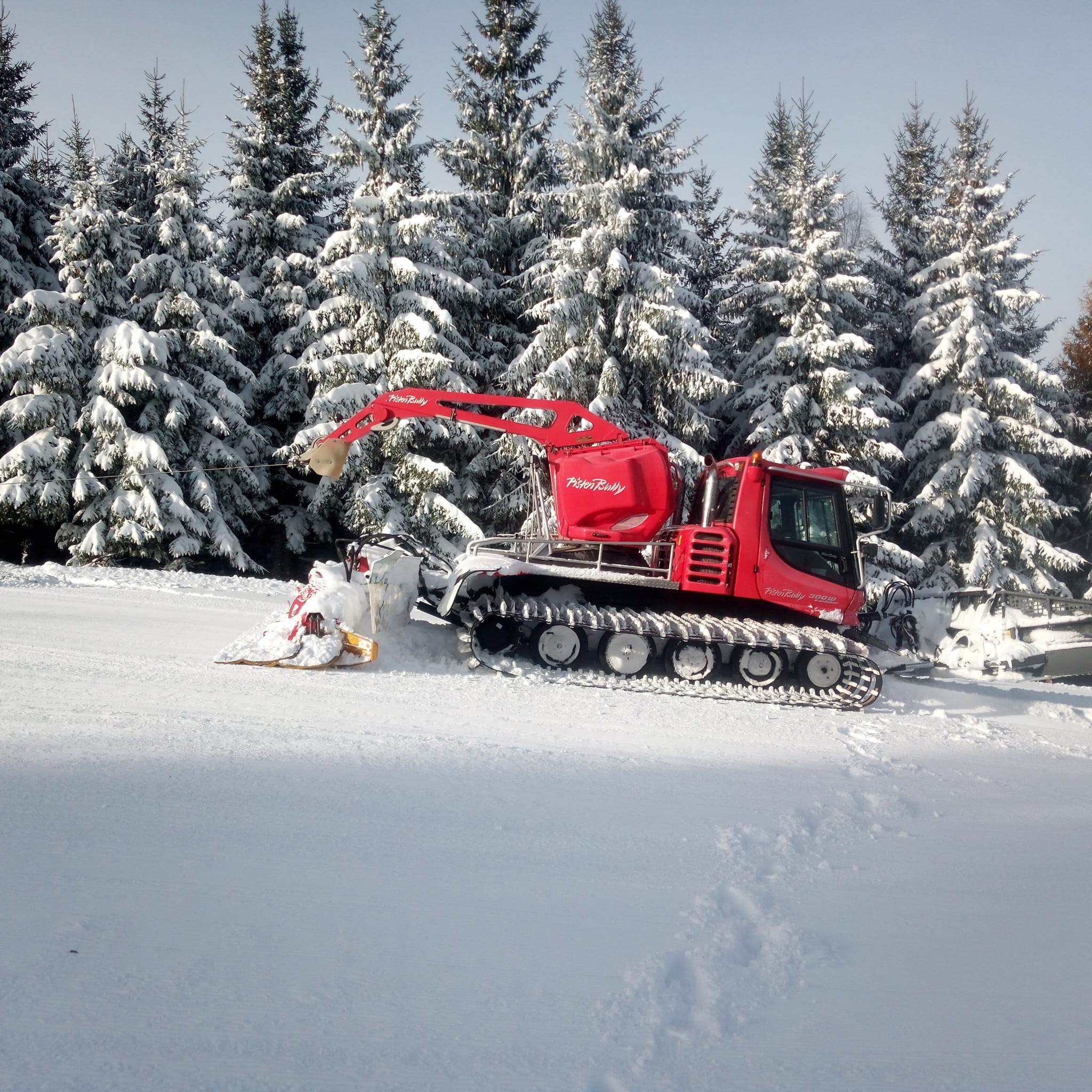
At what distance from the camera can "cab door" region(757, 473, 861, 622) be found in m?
Result: 8.61

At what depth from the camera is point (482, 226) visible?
66.3 feet

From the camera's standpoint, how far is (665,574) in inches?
343

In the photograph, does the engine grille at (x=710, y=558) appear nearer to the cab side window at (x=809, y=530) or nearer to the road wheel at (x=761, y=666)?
the cab side window at (x=809, y=530)

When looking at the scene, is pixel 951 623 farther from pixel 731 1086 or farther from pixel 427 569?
pixel 731 1086

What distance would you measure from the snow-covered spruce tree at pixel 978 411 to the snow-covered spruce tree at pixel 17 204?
20.6m

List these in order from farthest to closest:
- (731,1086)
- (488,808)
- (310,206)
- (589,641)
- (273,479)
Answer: (310,206), (273,479), (589,641), (488,808), (731,1086)

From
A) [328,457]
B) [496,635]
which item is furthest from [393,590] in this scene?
[328,457]

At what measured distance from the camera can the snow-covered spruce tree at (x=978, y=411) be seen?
1936 cm

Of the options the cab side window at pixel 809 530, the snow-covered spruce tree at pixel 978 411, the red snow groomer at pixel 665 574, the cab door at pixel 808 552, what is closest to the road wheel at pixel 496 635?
the red snow groomer at pixel 665 574

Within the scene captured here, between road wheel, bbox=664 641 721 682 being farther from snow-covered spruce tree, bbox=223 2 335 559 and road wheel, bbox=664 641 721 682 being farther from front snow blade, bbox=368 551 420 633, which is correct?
snow-covered spruce tree, bbox=223 2 335 559

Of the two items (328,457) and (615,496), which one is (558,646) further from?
(328,457)

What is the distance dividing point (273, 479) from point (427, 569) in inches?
448

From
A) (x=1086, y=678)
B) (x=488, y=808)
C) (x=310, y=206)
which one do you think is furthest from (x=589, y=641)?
(x=310, y=206)

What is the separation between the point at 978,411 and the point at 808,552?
13.2 m
